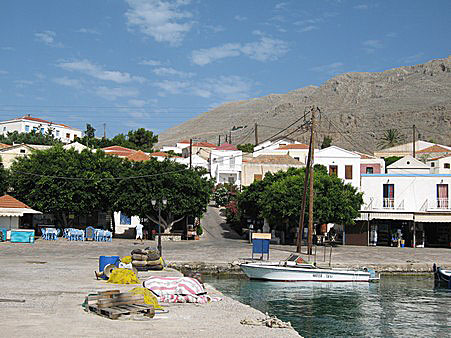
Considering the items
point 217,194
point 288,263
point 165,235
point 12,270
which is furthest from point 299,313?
point 217,194

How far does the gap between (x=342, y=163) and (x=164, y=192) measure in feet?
74.3

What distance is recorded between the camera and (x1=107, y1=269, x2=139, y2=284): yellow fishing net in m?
20.4

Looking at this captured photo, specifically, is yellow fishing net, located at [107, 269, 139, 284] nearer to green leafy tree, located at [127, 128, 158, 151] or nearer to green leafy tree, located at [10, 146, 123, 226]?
green leafy tree, located at [10, 146, 123, 226]

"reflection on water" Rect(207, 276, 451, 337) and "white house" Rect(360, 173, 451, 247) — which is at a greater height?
"white house" Rect(360, 173, 451, 247)

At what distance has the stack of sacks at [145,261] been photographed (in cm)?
2508

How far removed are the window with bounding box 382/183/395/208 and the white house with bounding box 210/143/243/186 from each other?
32486 mm

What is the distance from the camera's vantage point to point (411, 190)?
4700cm

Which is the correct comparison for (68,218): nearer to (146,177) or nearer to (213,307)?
(146,177)

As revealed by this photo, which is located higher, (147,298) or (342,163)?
(342,163)

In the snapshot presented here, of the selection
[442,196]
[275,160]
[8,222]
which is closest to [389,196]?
[442,196]

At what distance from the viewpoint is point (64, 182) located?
46.3 m

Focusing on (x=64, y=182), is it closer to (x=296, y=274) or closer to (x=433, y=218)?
(x=296, y=274)

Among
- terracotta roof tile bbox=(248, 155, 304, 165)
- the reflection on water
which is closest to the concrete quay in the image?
the reflection on water

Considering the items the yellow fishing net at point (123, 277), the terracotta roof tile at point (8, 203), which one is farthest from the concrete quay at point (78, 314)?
the terracotta roof tile at point (8, 203)
